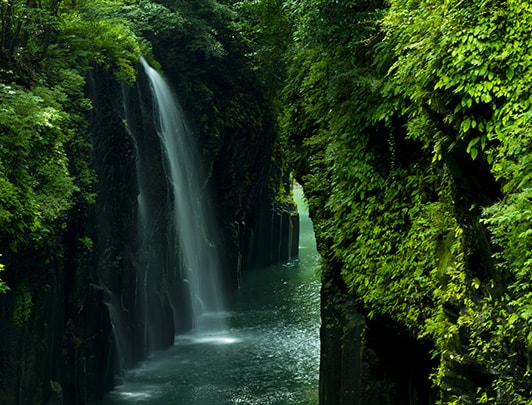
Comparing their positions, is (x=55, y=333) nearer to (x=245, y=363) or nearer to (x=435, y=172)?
(x=245, y=363)

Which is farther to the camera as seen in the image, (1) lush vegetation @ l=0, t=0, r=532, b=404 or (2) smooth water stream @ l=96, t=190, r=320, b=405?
(2) smooth water stream @ l=96, t=190, r=320, b=405

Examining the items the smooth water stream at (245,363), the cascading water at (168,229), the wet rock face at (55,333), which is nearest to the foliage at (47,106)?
the wet rock face at (55,333)

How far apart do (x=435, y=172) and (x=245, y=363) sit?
41.7ft

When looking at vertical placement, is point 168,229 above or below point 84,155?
below

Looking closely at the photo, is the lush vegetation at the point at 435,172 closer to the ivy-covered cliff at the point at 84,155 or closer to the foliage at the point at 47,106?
the foliage at the point at 47,106

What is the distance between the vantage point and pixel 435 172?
1105 cm

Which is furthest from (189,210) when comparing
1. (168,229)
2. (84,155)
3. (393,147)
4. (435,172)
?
(435,172)

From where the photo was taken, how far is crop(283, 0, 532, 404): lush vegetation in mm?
7422

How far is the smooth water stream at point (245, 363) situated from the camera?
19.1 m

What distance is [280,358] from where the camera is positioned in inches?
877

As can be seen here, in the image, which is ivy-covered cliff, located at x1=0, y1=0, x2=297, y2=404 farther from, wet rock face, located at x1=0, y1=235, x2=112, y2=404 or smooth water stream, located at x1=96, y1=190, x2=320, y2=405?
smooth water stream, located at x1=96, y1=190, x2=320, y2=405

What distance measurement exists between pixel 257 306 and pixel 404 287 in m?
19.4

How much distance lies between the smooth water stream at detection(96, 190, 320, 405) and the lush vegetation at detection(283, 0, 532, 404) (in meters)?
2.51

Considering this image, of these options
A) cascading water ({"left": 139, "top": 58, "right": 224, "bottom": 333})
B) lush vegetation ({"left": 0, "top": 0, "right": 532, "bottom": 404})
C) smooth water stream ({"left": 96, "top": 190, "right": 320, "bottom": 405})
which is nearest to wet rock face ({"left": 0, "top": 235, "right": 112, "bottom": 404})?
lush vegetation ({"left": 0, "top": 0, "right": 532, "bottom": 404})
